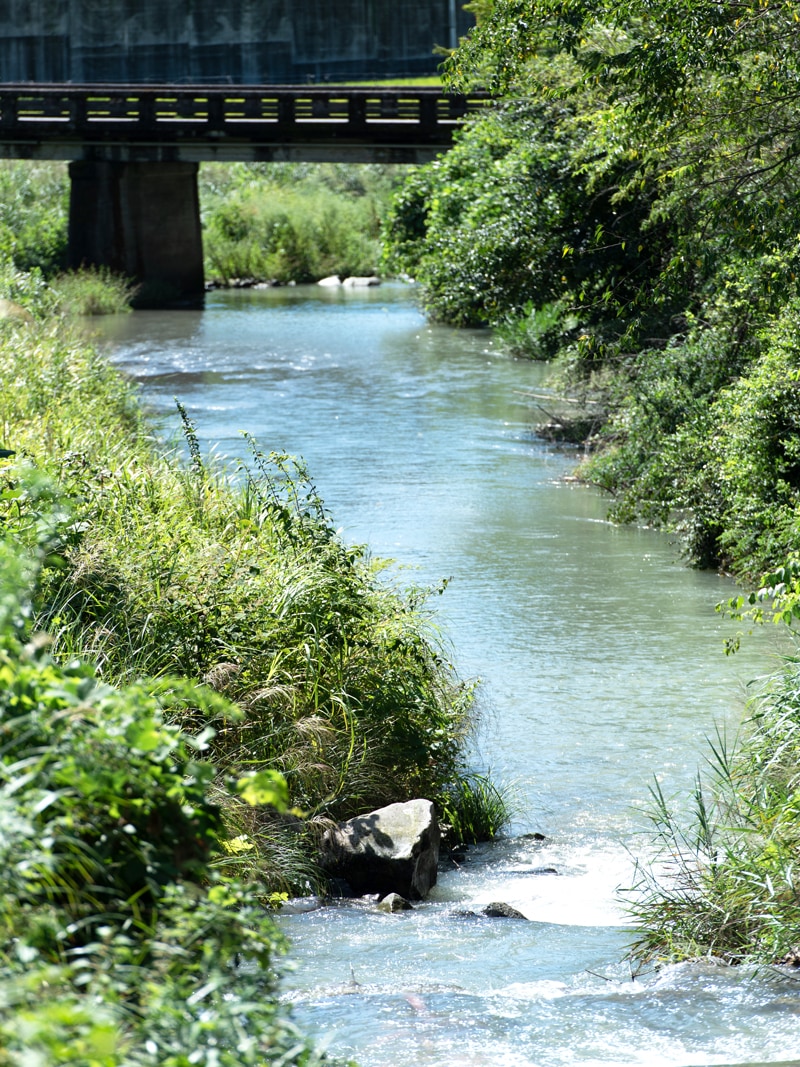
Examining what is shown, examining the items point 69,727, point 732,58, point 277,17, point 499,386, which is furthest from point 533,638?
point 277,17

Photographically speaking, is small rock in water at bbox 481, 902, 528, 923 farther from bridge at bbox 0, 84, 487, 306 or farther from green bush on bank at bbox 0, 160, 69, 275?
A: green bush on bank at bbox 0, 160, 69, 275

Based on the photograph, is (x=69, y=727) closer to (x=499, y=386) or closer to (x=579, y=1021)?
(x=579, y=1021)

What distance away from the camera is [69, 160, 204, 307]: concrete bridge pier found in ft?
98.6

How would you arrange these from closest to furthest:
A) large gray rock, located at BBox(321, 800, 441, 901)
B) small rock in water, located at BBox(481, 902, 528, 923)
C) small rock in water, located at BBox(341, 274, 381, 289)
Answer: small rock in water, located at BBox(481, 902, 528, 923)
large gray rock, located at BBox(321, 800, 441, 901)
small rock in water, located at BBox(341, 274, 381, 289)

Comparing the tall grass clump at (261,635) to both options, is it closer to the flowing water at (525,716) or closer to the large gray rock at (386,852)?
A: the large gray rock at (386,852)

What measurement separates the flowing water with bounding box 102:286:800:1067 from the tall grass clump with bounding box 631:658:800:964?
5.1 inches

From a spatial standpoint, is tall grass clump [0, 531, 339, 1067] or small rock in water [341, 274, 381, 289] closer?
tall grass clump [0, 531, 339, 1067]

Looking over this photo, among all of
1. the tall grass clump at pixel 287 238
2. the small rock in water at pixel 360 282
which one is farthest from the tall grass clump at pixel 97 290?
the small rock in water at pixel 360 282

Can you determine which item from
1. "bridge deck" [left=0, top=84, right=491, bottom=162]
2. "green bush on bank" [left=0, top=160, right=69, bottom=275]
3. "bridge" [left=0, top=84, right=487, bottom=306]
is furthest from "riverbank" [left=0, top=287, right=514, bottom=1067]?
"green bush on bank" [left=0, top=160, right=69, bottom=275]

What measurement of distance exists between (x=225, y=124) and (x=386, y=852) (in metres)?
24.7

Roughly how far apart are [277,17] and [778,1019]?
42442mm

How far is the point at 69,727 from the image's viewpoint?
2.55 m

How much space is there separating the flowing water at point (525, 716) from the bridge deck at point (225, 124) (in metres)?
8.20

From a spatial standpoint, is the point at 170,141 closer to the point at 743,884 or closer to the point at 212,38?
the point at 212,38
